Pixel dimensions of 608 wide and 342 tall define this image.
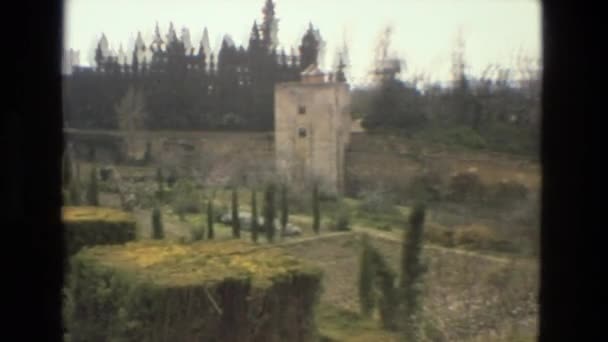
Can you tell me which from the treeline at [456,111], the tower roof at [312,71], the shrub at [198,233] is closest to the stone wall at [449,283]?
the shrub at [198,233]

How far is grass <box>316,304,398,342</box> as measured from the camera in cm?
318

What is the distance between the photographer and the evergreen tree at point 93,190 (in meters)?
3.13

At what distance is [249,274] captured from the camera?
2.99 meters

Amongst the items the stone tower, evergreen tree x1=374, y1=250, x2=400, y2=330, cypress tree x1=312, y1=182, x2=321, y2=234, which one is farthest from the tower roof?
evergreen tree x1=374, y1=250, x2=400, y2=330

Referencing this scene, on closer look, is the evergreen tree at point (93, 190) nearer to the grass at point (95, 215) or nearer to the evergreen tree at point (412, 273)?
the grass at point (95, 215)

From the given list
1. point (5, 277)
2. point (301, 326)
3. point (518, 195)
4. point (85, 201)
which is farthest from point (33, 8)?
point (518, 195)

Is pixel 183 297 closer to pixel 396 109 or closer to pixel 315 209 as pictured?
pixel 315 209

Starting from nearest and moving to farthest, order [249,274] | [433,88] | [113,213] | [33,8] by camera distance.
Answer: [33,8] → [249,274] → [113,213] → [433,88]

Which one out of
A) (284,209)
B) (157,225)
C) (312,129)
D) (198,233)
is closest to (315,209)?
(284,209)

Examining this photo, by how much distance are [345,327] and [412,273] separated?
0.55 m

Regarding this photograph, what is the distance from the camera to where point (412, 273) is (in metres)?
3.50

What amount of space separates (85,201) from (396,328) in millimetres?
1923

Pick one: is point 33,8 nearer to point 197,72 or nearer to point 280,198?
point 197,72

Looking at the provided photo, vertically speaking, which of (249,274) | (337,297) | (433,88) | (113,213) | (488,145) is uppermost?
(433,88)
